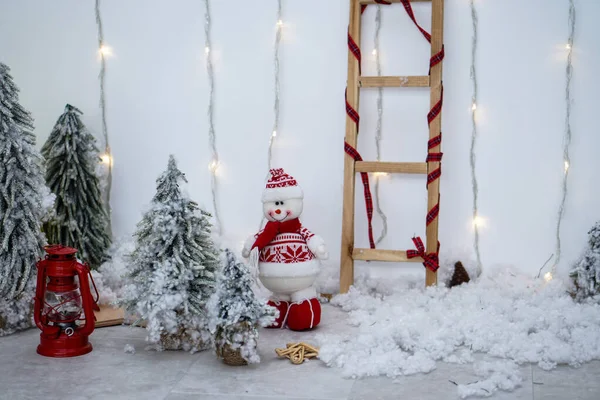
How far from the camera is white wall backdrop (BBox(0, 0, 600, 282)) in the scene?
315 cm

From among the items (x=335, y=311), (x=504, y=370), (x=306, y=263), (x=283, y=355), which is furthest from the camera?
(x=335, y=311)

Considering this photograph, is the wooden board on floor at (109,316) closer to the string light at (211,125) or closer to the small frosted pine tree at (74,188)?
the small frosted pine tree at (74,188)

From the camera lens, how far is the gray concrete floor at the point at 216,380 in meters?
2.18

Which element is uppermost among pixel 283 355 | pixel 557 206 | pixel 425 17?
pixel 425 17

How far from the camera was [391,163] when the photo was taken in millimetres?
3186

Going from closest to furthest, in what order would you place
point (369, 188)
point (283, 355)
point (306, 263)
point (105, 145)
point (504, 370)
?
1. point (504, 370)
2. point (283, 355)
3. point (306, 263)
4. point (369, 188)
5. point (105, 145)

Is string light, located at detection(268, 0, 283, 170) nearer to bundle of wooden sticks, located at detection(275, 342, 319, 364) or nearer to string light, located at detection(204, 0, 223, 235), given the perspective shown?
string light, located at detection(204, 0, 223, 235)

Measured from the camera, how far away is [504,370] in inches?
89.7

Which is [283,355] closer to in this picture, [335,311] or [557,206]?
[335,311]

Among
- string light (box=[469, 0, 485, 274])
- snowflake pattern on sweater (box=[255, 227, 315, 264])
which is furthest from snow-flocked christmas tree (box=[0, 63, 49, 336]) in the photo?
string light (box=[469, 0, 485, 274])

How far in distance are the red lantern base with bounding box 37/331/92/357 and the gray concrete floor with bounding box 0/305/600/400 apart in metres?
0.03

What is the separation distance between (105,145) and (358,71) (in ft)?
3.94

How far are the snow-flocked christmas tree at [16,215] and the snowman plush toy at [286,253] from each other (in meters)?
0.78

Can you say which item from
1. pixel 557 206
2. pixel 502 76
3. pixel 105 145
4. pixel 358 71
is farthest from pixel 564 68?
pixel 105 145
